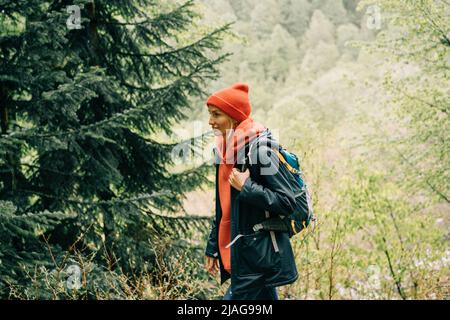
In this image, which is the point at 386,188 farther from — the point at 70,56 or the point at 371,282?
the point at 70,56

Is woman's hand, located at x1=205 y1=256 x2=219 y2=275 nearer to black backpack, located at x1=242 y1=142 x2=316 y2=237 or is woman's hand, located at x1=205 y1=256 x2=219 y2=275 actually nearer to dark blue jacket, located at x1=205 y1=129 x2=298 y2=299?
dark blue jacket, located at x1=205 y1=129 x2=298 y2=299

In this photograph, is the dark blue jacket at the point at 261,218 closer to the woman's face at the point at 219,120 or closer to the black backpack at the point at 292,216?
the black backpack at the point at 292,216

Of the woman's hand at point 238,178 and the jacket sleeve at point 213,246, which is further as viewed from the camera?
the jacket sleeve at point 213,246

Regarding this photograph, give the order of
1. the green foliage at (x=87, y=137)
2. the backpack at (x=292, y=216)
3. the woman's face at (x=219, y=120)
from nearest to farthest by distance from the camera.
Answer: the backpack at (x=292, y=216), the woman's face at (x=219, y=120), the green foliage at (x=87, y=137)

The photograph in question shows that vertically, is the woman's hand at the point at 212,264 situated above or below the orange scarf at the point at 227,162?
below

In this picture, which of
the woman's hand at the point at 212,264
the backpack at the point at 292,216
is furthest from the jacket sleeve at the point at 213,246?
the backpack at the point at 292,216

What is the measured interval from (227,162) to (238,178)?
0.17 meters

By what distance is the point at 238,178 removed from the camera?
8.17ft

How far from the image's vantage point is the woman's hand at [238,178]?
248 centimetres

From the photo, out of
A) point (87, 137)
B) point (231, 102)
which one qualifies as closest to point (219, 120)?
point (231, 102)

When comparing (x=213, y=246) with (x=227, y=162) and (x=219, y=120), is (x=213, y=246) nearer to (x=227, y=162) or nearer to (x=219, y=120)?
(x=227, y=162)

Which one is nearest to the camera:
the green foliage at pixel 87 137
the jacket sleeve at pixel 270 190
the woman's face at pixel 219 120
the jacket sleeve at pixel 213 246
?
the jacket sleeve at pixel 270 190

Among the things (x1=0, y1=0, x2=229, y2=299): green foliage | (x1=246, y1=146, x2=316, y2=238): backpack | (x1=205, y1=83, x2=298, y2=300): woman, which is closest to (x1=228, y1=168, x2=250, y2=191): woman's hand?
(x1=205, y1=83, x2=298, y2=300): woman
